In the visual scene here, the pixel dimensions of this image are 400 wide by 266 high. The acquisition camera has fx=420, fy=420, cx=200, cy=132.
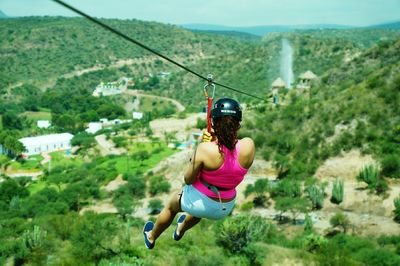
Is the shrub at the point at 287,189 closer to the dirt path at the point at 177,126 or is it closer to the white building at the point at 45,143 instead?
the dirt path at the point at 177,126

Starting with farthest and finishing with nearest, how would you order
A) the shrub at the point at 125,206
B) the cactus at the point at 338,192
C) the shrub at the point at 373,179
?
the shrub at the point at 125,206
the cactus at the point at 338,192
the shrub at the point at 373,179

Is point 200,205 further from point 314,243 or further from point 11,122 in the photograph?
point 11,122

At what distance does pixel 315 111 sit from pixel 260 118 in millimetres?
6418

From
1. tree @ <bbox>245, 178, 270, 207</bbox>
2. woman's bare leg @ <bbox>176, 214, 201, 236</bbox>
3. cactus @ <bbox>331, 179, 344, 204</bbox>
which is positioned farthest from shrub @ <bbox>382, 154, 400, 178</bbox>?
woman's bare leg @ <bbox>176, 214, 201, 236</bbox>

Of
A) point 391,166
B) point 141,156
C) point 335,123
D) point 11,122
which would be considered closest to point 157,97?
point 11,122

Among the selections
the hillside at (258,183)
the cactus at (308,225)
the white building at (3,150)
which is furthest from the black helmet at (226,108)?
the white building at (3,150)

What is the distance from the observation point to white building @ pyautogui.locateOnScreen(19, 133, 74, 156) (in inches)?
2665

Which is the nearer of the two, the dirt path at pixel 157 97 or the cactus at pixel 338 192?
the cactus at pixel 338 192

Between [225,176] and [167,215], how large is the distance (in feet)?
3.46

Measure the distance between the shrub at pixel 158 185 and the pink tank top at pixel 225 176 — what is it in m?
34.2

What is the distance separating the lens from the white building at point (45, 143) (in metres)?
67.7

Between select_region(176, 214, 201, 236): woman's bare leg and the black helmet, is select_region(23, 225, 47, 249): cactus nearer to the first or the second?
select_region(176, 214, 201, 236): woman's bare leg

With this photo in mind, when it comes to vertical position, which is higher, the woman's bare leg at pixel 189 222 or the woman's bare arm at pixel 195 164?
the woman's bare arm at pixel 195 164

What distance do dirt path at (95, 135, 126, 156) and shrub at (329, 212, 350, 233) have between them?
4171 cm
